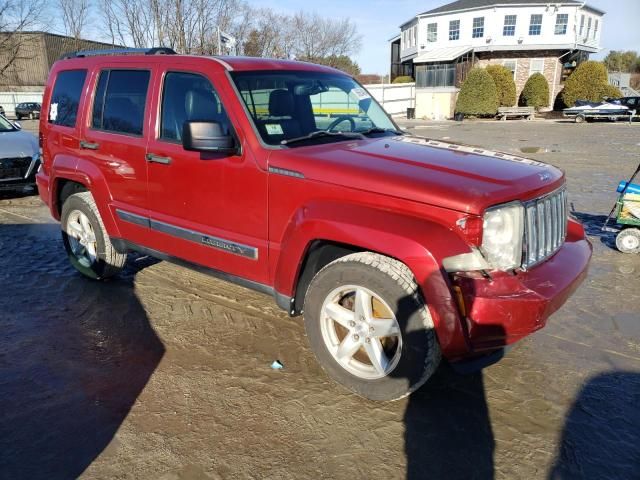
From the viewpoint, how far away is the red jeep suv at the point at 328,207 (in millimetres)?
2744

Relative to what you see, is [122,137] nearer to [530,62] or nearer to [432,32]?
[530,62]

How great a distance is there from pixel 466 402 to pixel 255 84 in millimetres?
2611

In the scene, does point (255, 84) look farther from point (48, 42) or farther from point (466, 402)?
point (48, 42)

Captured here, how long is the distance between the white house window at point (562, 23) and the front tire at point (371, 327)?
145 ft

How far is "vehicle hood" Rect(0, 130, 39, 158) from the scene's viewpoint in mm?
8773

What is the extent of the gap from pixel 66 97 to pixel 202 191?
2.28 meters

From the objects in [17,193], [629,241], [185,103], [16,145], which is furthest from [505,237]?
[17,193]

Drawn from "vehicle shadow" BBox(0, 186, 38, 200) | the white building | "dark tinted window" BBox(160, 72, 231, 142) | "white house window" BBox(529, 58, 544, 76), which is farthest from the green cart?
"white house window" BBox(529, 58, 544, 76)

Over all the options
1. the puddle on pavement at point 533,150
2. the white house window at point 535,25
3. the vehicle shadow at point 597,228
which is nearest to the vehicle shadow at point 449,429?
the vehicle shadow at point 597,228

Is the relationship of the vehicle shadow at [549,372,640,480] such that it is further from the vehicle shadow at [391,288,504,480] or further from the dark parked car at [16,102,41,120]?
the dark parked car at [16,102,41,120]

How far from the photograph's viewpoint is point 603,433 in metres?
2.83

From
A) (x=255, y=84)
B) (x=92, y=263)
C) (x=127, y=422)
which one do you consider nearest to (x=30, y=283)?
(x=92, y=263)

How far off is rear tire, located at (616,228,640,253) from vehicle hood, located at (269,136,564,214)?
2.91m

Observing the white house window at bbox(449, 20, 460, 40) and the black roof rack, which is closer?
the black roof rack
